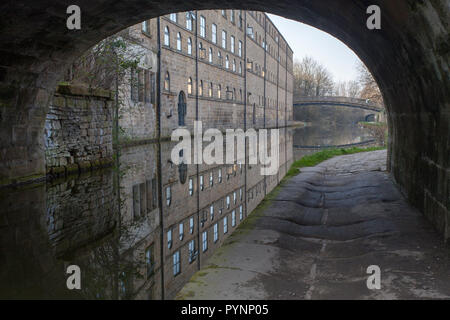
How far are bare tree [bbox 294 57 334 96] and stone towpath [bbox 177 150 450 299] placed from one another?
88.5 metres

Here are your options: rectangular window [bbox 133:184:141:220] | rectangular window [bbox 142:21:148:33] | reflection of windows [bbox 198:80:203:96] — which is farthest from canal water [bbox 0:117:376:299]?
reflection of windows [bbox 198:80:203:96]

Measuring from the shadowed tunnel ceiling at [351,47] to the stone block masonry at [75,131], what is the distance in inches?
20.6

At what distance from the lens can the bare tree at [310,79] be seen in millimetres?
93787

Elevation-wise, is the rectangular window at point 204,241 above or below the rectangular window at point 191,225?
below

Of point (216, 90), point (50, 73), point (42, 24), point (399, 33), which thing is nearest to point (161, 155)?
point (50, 73)

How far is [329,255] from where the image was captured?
4.61 metres

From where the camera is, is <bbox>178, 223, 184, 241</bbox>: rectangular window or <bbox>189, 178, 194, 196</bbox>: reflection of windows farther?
<bbox>189, 178, 194, 196</bbox>: reflection of windows

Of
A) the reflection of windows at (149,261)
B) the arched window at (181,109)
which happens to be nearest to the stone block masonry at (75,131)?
the reflection of windows at (149,261)

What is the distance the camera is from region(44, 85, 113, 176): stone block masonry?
1095 centimetres

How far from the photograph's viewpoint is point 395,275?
3766mm

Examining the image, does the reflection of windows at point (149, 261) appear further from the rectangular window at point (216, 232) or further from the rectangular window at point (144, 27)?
the rectangular window at point (144, 27)

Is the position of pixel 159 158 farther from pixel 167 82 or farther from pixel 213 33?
pixel 213 33

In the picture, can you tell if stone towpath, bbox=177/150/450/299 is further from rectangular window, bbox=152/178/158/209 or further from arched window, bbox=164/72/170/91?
arched window, bbox=164/72/170/91
